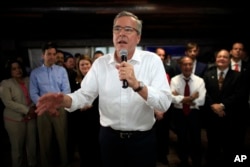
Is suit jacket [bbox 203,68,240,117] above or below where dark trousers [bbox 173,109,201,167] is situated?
above

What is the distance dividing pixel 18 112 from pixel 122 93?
6.30ft

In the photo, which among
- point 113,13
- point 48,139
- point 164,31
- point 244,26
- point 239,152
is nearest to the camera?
point 48,139

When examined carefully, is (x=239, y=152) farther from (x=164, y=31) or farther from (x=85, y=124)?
(x=164, y=31)

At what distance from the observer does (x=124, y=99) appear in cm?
164

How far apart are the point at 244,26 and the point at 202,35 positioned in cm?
121

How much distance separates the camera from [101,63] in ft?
5.76

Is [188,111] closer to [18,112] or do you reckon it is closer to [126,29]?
[126,29]

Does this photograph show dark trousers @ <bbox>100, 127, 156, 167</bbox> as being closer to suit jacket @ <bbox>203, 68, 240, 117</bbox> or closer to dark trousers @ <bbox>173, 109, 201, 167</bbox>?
dark trousers @ <bbox>173, 109, 201, 167</bbox>

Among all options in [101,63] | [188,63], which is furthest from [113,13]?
[101,63]

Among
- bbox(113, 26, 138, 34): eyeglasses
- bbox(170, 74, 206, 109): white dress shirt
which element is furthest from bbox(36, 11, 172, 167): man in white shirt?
bbox(170, 74, 206, 109): white dress shirt

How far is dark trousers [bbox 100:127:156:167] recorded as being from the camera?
1670mm

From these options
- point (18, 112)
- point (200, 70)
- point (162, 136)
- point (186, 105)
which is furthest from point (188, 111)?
point (18, 112)

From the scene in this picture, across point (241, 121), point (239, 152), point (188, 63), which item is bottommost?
point (239, 152)

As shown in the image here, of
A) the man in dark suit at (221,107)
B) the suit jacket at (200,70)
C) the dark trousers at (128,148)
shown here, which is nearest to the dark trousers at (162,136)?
the man in dark suit at (221,107)
